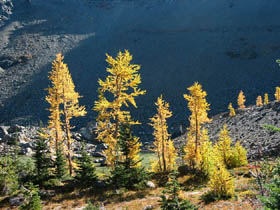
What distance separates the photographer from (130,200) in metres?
14.5

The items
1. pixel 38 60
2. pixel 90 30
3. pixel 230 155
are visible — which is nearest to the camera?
pixel 230 155

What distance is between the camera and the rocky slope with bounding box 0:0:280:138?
68500 millimetres

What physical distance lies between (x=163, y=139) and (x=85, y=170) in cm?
788

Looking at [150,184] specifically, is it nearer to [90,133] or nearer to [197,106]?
[197,106]

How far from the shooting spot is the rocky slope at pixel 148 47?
2697 inches

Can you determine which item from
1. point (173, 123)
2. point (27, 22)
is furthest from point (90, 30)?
point (173, 123)

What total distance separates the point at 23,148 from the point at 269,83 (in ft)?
248

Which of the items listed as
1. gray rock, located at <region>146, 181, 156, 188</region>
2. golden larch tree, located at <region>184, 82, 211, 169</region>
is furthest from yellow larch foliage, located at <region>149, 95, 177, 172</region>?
gray rock, located at <region>146, 181, 156, 188</region>

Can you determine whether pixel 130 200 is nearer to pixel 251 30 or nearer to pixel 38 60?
pixel 38 60

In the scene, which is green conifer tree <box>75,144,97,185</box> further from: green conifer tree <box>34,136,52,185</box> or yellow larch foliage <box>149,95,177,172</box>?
yellow larch foliage <box>149,95,177,172</box>

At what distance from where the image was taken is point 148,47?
9900 cm

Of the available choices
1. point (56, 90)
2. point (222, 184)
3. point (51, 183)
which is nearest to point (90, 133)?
point (56, 90)

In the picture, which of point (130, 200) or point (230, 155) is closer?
point (130, 200)

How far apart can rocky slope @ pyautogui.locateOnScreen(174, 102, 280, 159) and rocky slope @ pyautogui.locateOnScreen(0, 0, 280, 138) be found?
13.5 metres
